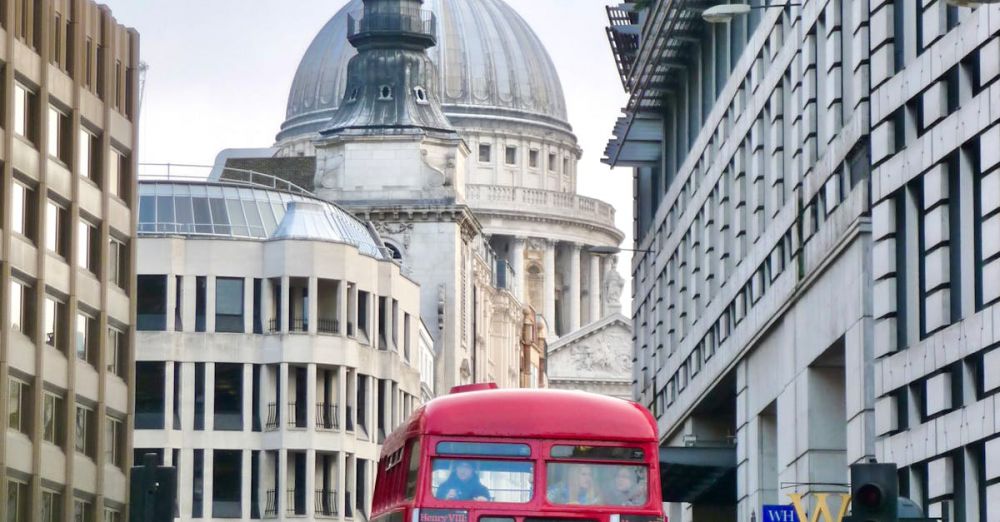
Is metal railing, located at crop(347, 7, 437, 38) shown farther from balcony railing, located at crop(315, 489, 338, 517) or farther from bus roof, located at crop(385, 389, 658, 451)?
bus roof, located at crop(385, 389, 658, 451)

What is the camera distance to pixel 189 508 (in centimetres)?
11006

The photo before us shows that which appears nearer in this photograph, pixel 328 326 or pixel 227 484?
pixel 227 484

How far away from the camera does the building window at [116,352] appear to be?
8444 centimetres

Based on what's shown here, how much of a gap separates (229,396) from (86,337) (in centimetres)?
3026

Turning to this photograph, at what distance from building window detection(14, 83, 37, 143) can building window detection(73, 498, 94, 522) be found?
1111 cm

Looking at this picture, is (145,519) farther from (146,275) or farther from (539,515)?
(146,275)

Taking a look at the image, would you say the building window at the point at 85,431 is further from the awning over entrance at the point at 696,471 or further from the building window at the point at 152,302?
the building window at the point at 152,302

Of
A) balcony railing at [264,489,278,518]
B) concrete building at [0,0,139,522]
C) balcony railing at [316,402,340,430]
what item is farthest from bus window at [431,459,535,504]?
balcony railing at [316,402,340,430]

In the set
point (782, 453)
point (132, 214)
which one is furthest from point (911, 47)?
point (132, 214)

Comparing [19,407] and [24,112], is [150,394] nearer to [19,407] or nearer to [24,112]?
[19,407]

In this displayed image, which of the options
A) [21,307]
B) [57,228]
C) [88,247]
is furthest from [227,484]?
[21,307]

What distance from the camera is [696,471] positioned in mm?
71812

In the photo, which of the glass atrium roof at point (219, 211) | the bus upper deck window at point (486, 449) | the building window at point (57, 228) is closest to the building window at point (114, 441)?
the building window at point (57, 228)

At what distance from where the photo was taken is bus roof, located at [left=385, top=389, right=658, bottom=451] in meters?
39.0
